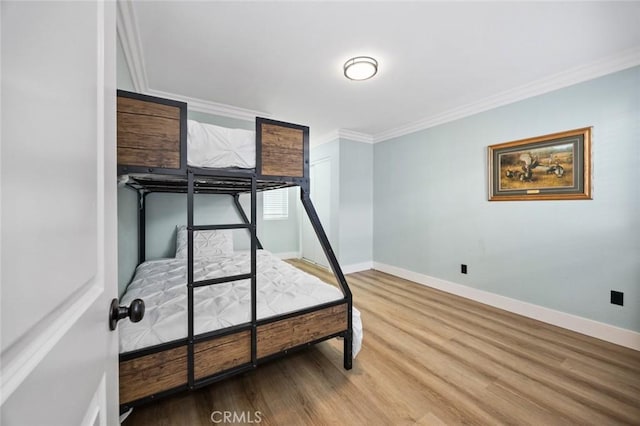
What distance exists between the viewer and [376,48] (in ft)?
6.99

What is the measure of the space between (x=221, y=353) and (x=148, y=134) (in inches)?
48.4

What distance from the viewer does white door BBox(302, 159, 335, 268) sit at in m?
4.67

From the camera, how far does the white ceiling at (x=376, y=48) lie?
1741mm

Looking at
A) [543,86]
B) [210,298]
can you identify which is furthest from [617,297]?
[210,298]

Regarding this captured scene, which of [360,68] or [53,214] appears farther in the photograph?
[360,68]

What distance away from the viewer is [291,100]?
3.15m

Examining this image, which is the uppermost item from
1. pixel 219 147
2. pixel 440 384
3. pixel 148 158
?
pixel 219 147

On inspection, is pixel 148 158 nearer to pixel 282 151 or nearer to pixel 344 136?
pixel 282 151

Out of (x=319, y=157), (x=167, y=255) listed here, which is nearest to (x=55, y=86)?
(x=167, y=255)

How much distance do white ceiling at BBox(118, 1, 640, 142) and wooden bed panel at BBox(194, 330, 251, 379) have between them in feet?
7.09

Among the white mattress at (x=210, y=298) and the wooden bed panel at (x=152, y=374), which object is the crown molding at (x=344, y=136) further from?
the wooden bed panel at (x=152, y=374)

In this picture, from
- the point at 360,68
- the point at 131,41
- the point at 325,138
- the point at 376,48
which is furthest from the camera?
the point at 325,138

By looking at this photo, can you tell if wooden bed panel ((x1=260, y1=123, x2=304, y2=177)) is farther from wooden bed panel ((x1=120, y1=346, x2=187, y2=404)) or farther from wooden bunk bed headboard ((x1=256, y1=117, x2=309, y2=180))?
wooden bed panel ((x1=120, y1=346, x2=187, y2=404))

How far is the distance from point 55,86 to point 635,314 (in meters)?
3.67
